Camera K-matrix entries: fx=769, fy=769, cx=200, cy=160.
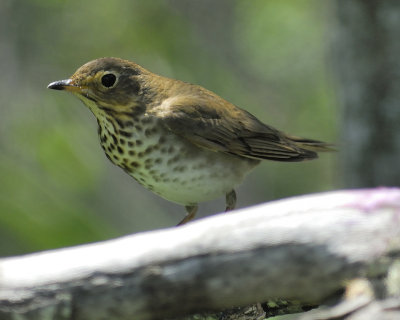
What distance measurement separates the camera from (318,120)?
9133 millimetres

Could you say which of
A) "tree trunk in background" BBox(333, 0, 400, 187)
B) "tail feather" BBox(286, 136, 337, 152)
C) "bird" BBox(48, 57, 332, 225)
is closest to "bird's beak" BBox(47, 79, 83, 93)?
"bird" BBox(48, 57, 332, 225)

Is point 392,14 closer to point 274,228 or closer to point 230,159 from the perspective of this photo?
point 230,159

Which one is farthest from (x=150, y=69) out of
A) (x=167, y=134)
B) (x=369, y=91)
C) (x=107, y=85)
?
(x=167, y=134)

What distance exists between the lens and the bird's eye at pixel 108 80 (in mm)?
4316

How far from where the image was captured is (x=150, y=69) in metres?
8.52

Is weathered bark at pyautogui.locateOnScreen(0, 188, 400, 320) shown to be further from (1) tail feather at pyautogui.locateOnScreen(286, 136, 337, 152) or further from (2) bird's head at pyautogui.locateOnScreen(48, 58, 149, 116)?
(1) tail feather at pyautogui.locateOnScreen(286, 136, 337, 152)

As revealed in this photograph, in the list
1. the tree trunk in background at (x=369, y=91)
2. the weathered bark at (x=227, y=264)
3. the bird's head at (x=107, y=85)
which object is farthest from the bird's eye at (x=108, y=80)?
the tree trunk in background at (x=369, y=91)

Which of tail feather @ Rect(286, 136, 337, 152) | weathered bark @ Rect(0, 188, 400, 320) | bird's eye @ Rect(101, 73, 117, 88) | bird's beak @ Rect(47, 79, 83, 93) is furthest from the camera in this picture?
tail feather @ Rect(286, 136, 337, 152)

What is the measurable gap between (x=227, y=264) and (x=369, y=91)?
3672 mm

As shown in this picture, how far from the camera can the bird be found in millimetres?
4230

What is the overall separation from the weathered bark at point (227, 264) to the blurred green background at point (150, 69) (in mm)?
3949

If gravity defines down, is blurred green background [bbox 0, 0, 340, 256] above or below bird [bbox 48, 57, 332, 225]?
above

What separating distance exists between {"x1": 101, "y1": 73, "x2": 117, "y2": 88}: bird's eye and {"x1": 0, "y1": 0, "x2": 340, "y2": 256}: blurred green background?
2549mm

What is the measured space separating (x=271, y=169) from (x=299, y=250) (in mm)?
6617
